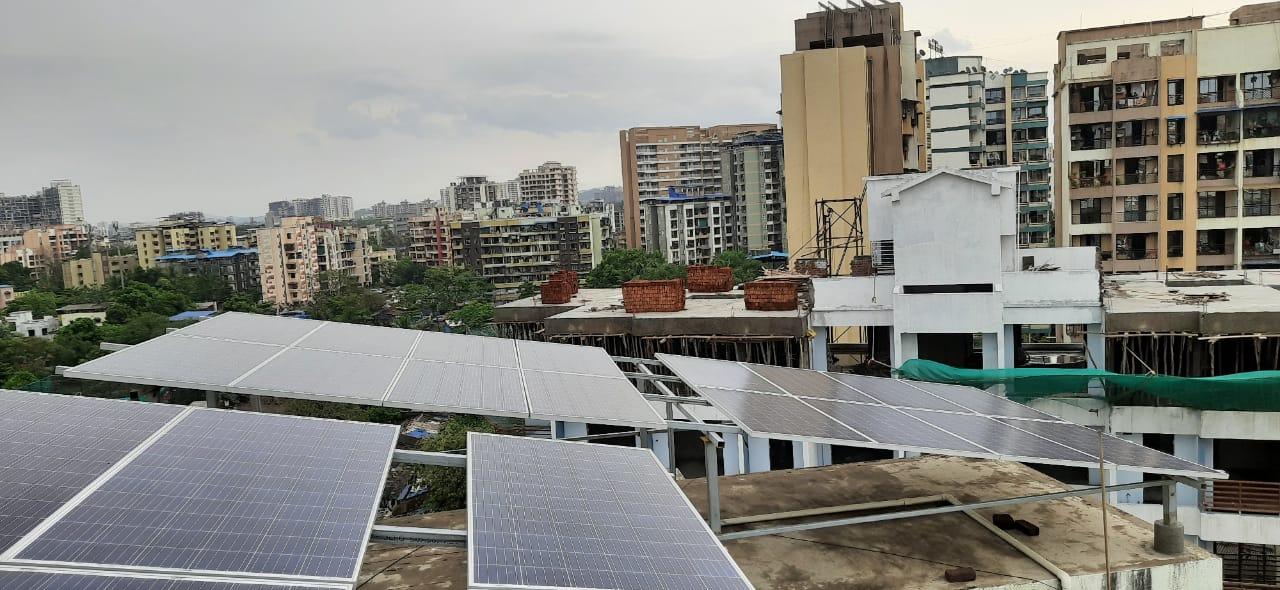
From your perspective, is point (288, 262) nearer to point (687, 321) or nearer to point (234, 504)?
point (687, 321)

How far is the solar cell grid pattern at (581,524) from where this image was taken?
524cm

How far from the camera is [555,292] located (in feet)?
85.8

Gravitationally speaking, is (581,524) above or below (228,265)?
below

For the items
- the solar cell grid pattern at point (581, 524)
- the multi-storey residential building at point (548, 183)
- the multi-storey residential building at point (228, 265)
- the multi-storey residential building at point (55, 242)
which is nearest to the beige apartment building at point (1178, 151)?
the solar cell grid pattern at point (581, 524)

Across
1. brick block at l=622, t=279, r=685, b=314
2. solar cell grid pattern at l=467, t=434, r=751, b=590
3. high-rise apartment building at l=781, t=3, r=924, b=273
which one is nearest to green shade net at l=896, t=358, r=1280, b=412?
brick block at l=622, t=279, r=685, b=314

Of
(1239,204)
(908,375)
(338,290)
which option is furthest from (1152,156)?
(338,290)

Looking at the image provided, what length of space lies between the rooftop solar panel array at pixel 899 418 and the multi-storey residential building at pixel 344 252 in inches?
3969

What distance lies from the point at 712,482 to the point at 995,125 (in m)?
68.7

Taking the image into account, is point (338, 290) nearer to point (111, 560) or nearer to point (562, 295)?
point (562, 295)

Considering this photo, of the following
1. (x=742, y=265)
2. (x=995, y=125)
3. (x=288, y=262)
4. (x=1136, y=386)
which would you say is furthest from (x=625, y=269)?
(x=1136, y=386)

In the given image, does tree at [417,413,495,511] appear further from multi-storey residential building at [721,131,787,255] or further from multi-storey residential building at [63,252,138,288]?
multi-storey residential building at [63,252,138,288]

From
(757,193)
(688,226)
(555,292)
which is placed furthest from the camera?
(688,226)

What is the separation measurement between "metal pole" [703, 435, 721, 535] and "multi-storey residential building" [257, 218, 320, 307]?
328 feet

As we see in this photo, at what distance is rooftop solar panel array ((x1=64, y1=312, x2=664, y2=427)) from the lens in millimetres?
8547
